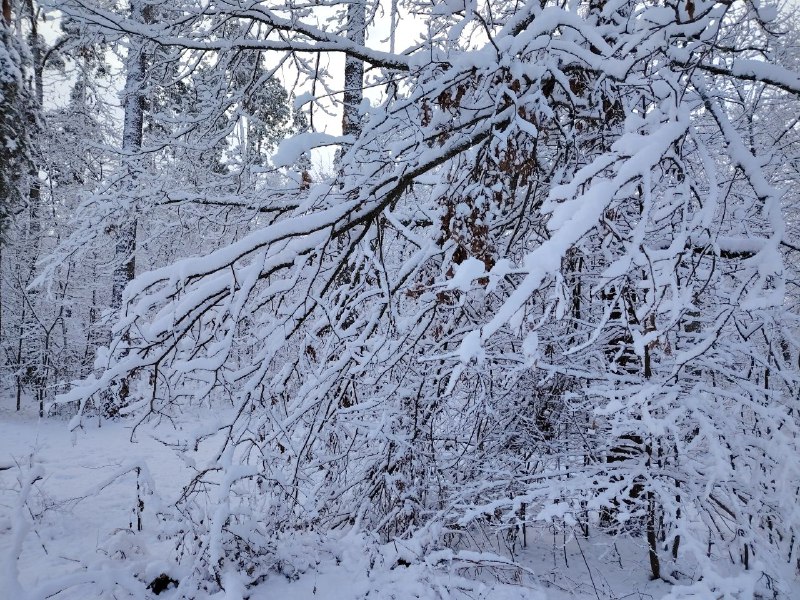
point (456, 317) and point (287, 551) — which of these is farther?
point (287, 551)

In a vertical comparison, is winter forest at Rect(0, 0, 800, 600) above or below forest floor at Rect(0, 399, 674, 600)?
above

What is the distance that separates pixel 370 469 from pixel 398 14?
13.2 feet

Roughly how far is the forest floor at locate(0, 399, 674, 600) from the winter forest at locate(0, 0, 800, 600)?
4 centimetres

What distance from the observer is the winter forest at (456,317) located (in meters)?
2.27

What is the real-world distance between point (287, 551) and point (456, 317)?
2.51m

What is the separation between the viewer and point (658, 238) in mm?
3822

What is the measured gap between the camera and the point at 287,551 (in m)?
4.16

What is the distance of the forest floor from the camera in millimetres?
3566

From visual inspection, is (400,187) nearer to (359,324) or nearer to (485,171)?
(485,171)

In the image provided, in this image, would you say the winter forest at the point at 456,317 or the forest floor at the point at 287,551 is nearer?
the winter forest at the point at 456,317

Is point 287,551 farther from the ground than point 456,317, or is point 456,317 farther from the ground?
point 456,317

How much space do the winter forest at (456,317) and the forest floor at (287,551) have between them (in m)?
0.04

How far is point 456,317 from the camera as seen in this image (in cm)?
373

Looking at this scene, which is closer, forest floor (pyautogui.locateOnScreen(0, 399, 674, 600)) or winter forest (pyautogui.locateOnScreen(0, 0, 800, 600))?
winter forest (pyautogui.locateOnScreen(0, 0, 800, 600))
